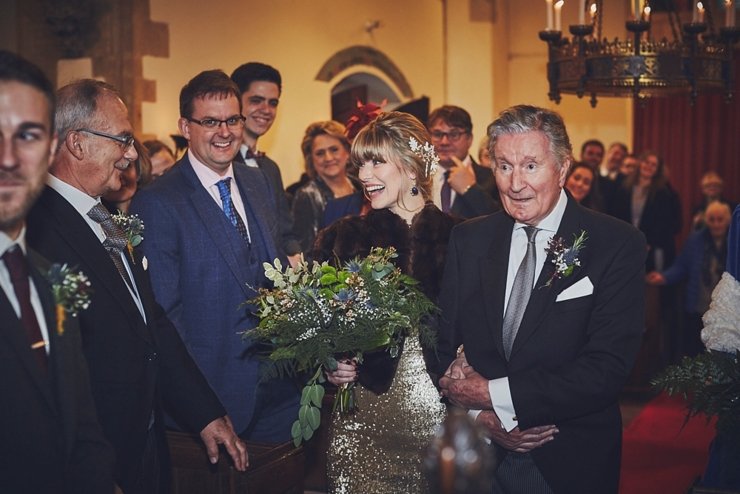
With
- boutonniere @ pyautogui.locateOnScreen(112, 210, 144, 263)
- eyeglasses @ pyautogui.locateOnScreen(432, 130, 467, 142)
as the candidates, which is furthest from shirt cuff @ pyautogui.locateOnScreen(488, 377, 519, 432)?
eyeglasses @ pyautogui.locateOnScreen(432, 130, 467, 142)

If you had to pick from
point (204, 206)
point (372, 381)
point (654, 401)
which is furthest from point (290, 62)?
point (372, 381)

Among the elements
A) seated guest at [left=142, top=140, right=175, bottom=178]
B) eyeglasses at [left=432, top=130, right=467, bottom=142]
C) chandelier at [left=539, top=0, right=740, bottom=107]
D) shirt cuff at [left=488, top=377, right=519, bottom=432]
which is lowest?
shirt cuff at [left=488, top=377, right=519, bottom=432]

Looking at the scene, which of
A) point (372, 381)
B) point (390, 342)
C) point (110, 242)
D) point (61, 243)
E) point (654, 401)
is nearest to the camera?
point (61, 243)

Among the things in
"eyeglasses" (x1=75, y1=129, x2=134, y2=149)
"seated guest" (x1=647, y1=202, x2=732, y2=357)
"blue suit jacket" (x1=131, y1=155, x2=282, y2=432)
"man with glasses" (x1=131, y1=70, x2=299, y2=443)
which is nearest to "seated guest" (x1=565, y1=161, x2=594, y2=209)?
"seated guest" (x1=647, y1=202, x2=732, y2=357)

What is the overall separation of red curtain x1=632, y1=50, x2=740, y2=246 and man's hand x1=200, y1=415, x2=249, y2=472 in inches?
481

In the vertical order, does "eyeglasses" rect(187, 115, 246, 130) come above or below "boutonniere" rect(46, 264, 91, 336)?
above

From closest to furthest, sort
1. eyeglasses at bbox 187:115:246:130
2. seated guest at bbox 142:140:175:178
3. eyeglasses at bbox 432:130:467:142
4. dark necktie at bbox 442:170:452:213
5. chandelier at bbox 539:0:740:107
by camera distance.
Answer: eyeglasses at bbox 187:115:246:130, chandelier at bbox 539:0:740:107, dark necktie at bbox 442:170:452:213, eyeglasses at bbox 432:130:467:142, seated guest at bbox 142:140:175:178

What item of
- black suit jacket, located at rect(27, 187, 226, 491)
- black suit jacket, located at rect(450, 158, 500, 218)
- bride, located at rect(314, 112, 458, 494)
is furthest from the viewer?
black suit jacket, located at rect(450, 158, 500, 218)

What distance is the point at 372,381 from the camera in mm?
3639

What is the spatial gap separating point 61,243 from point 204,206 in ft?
4.02

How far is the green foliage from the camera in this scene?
3.03 metres

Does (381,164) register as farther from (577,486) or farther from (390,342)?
(577,486)

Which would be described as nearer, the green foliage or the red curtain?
the green foliage

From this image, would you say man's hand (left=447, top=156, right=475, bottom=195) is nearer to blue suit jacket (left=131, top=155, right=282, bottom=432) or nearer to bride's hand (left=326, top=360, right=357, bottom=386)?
blue suit jacket (left=131, top=155, right=282, bottom=432)
